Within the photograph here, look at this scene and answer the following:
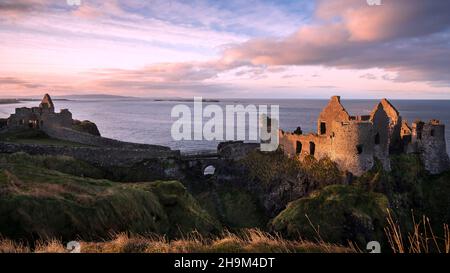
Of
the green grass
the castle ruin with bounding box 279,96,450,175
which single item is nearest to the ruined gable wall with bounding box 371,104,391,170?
the castle ruin with bounding box 279,96,450,175

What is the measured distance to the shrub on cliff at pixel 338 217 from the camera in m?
29.2

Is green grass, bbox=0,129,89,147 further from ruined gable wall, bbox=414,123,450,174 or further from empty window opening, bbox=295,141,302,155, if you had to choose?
ruined gable wall, bbox=414,123,450,174

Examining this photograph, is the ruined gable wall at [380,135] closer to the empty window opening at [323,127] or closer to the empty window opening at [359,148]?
the empty window opening at [359,148]

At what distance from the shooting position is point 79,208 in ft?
48.2

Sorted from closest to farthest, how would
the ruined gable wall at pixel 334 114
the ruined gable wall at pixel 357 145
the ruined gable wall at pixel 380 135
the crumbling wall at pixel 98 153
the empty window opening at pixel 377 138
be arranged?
1. the crumbling wall at pixel 98 153
2. the ruined gable wall at pixel 357 145
3. the ruined gable wall at pixel 380 135
4. the empty window opening at pixel 377 138
5. the ruined gable wall at pixel 334 114

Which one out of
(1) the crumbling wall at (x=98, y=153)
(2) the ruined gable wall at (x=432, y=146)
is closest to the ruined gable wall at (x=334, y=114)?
(2) the ruined gable wall at (x=432, y=146)

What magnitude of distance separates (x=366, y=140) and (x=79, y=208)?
31023 mm

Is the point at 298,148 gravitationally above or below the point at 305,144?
below

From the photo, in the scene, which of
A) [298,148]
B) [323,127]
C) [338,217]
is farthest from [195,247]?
[323,127]

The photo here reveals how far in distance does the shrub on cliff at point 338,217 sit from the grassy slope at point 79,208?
422 inches

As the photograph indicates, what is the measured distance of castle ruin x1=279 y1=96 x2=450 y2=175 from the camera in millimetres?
38156

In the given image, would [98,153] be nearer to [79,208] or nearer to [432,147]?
[79,208]

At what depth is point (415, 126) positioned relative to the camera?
139 ft
